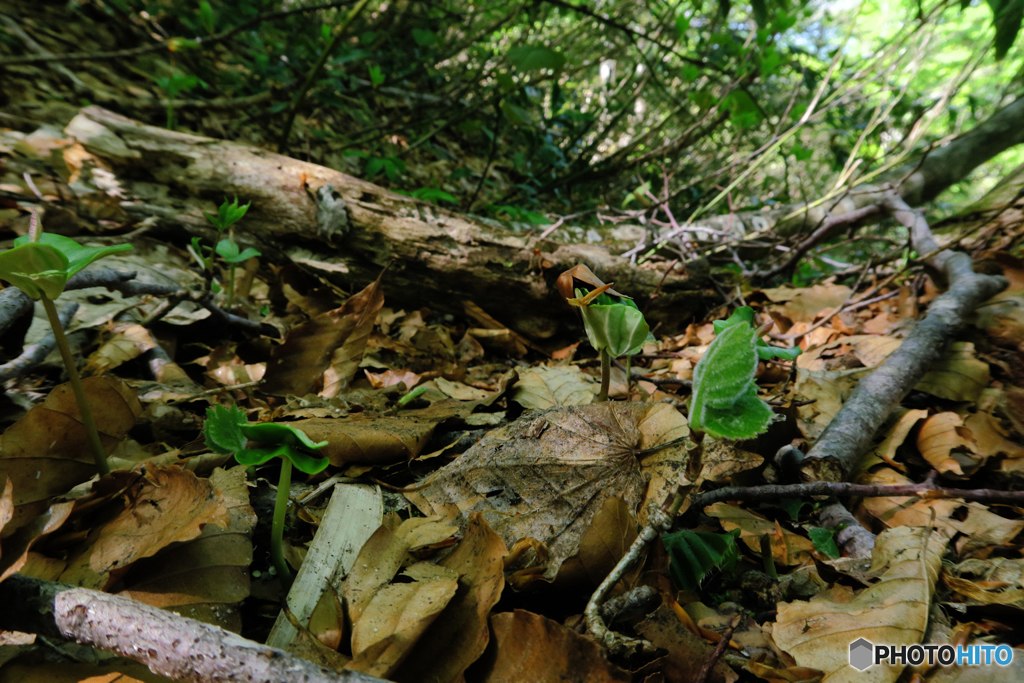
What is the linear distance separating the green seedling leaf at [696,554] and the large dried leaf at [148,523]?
780mm

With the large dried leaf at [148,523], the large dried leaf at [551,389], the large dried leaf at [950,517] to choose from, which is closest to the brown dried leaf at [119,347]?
the large dried leaf at [148,523]

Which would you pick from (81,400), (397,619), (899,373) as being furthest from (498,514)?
(899,373)

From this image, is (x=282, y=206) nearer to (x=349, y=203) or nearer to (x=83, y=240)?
(x=349, y=203)

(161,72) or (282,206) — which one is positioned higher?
(161,72)

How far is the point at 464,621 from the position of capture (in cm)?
70

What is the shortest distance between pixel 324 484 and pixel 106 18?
5.48 metres

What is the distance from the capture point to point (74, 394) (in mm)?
906

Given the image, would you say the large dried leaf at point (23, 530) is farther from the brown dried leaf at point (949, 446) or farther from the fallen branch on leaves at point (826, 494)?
the brown dried leaf at point (949, 446)

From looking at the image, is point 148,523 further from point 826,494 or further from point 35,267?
point 826,494

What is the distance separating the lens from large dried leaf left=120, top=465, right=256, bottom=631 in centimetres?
71

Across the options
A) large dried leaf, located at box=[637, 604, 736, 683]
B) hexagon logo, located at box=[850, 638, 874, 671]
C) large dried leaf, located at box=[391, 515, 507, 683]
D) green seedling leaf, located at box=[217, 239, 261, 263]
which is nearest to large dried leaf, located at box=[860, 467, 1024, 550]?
hexagon logo, located at box=[850, 638, 874, 671]

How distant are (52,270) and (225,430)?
15.3 inches

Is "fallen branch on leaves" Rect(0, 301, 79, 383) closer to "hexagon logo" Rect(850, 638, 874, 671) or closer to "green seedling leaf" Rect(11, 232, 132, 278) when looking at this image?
"green seedling leaf" Rect(11, 232, 132, 278)

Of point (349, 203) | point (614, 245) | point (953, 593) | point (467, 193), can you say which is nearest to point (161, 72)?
point (467, 193)
